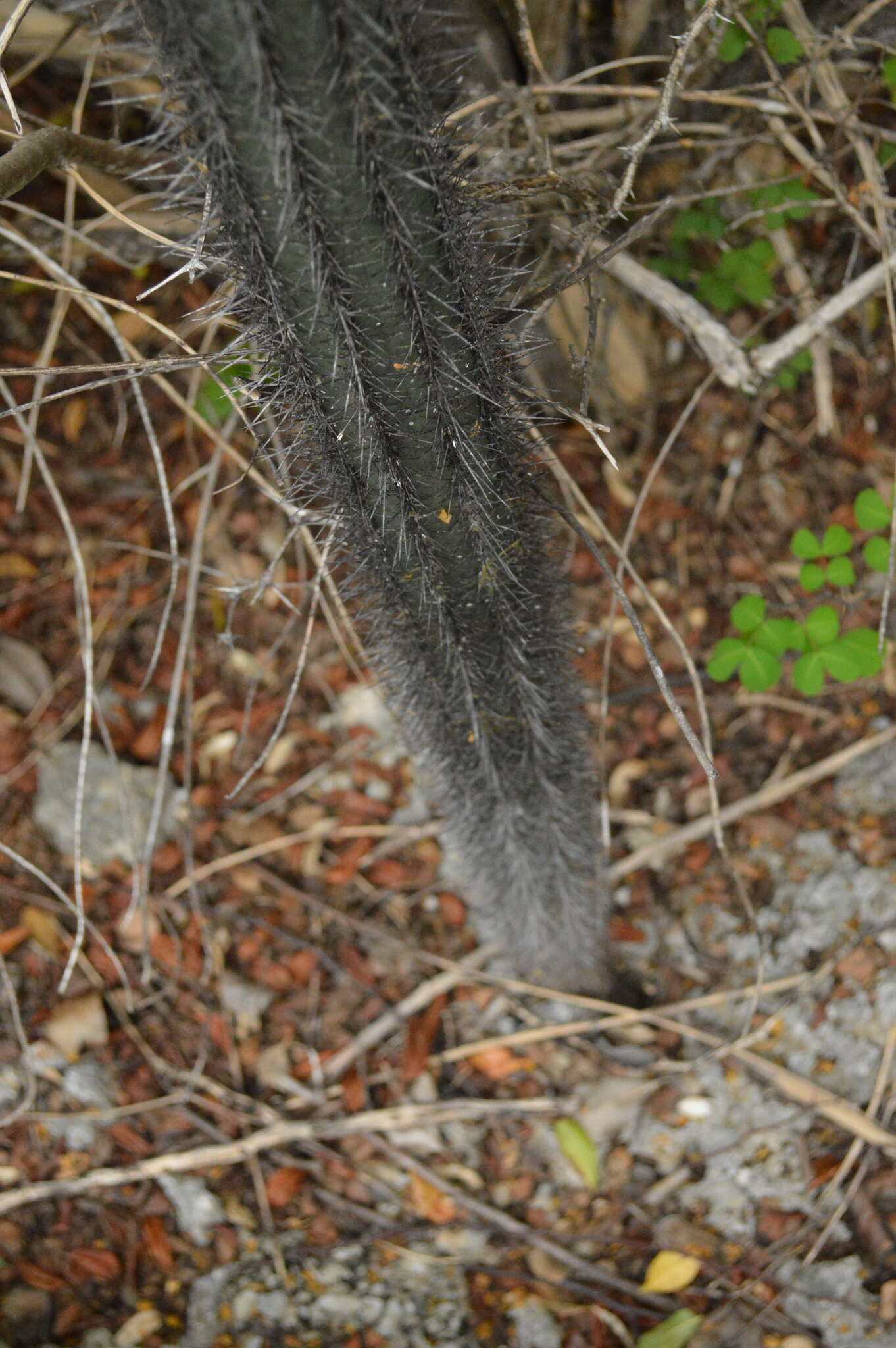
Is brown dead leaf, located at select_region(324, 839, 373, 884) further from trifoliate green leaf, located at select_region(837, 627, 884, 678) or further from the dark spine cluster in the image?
trifoliate green leaf, located at select_region(837, 627, 884, 678)

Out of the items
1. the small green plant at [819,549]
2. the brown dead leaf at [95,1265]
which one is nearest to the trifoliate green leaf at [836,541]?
the small green plant at [819,549]

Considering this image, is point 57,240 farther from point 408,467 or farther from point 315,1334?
point 315,1334

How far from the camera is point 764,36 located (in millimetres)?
1320

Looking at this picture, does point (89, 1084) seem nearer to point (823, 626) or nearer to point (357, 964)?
point (357, 964)

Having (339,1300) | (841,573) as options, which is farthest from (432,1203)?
(841,573)

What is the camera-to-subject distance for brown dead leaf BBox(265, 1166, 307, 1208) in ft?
5.07

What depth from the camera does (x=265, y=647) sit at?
6.44 ft

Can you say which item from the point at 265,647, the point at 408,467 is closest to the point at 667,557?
the point at 265,647

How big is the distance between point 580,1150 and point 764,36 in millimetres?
1704

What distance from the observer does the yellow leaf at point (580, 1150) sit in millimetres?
1516

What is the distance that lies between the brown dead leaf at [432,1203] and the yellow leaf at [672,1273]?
317 mm

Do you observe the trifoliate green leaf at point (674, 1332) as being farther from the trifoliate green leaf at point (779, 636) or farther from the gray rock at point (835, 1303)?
the trifoliate green leaf at point (779, 636)

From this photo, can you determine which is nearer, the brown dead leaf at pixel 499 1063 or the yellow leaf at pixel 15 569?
the brown dead leaf at pixel 499 1063

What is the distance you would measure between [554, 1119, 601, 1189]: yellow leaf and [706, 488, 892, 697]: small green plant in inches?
30.8
